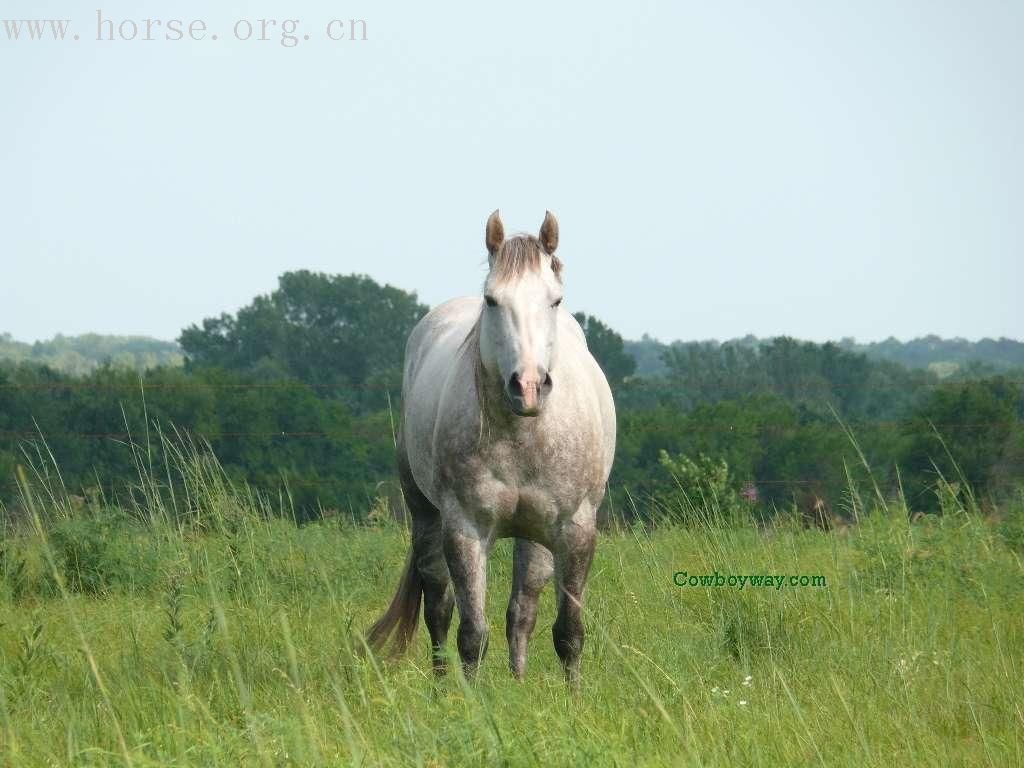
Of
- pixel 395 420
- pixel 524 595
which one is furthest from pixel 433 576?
pixel 395 420

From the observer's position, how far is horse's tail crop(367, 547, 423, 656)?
617cm

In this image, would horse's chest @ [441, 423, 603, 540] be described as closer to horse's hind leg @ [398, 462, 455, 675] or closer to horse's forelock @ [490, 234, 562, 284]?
horse's forelock @ [490, 234, 562, 284]

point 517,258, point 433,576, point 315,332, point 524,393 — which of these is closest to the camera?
point 524,393

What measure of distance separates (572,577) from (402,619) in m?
1.37

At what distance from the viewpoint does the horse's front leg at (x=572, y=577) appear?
16.9 feet

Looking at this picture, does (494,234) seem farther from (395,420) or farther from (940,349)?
(940,349)

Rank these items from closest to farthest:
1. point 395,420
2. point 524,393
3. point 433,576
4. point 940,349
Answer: point 524,393, point 433,576, point 395,420, point 940,349

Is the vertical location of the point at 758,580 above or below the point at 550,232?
below

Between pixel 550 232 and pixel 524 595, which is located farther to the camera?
pixel 524 595

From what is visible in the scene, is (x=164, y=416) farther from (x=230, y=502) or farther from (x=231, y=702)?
(x=231, y=702)

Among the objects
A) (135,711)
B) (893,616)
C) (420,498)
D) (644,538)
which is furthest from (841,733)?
(644,538)

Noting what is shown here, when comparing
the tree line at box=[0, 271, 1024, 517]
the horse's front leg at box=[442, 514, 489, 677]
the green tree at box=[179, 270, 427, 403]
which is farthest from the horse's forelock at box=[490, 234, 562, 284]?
the green tree at box=[179, 270, 427, 403]

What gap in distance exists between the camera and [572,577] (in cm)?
519

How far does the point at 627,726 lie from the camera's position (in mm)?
3938
